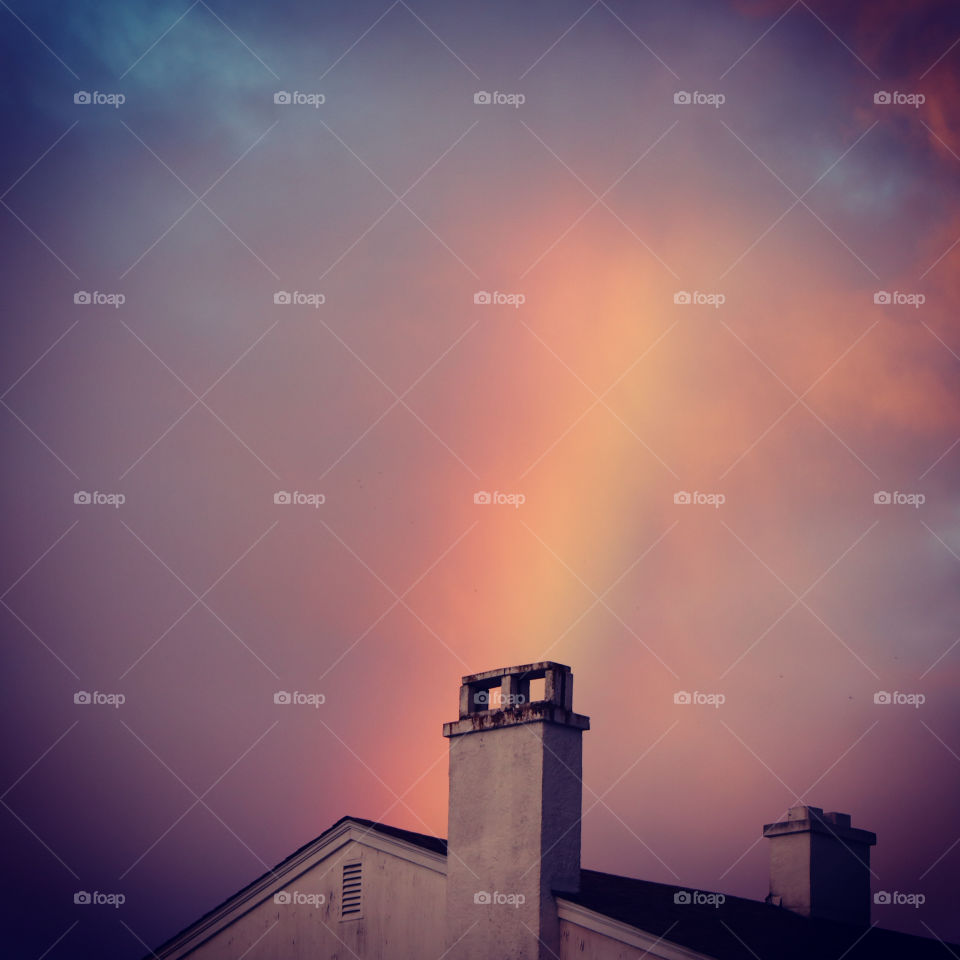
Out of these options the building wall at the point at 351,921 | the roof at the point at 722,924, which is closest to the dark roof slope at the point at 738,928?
the roof at the point at 722,924

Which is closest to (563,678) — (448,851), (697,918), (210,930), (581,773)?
(581,773)

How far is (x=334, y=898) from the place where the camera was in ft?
67.1

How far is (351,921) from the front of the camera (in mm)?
20047

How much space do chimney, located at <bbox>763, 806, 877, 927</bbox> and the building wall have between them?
9570mm

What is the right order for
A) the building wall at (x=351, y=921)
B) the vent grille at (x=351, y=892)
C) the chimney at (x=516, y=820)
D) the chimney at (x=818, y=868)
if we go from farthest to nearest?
the chimney at (x=818, y=868)
the vent grille at (x=351, y=892)
the building wall at (x=351, y=921)
the chimney at (x=516, y=820)

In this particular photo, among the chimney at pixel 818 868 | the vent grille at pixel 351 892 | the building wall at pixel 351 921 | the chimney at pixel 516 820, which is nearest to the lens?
the chimney at pixel 516 820

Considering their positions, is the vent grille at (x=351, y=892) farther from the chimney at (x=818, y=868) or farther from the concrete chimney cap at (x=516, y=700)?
the chimney at (x=818, y=868)

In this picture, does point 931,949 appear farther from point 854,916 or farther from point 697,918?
point 697,918

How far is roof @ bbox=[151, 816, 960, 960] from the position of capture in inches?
696

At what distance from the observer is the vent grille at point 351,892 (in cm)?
2009

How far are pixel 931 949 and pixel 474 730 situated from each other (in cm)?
1025

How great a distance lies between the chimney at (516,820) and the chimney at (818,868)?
9111 millimetres

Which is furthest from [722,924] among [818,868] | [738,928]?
[818,868]

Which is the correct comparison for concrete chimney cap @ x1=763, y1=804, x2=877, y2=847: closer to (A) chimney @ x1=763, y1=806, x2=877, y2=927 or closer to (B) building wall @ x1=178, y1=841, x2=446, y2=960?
(A) chimney @ x1=763, y1=806, x2=877, y2=927
